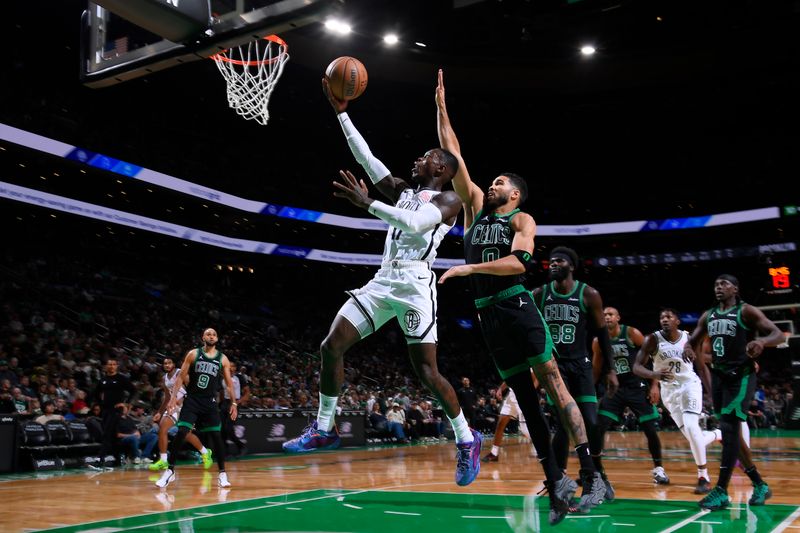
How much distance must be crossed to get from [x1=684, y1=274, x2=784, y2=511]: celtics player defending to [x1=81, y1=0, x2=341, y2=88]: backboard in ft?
14.4

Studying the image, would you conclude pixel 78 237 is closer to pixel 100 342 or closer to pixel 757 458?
pixel 100 342

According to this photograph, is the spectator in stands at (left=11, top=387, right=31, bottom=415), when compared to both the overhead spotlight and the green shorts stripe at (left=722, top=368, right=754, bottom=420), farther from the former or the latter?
the overhead spotlight

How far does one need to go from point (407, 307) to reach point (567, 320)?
6.41 feet

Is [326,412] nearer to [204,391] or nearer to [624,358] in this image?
[204,391]

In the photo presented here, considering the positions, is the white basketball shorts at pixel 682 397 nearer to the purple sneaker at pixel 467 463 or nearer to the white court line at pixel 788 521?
the white court line at pixel 788 521

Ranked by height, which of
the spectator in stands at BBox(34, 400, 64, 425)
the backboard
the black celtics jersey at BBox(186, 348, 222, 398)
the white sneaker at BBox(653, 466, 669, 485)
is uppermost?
the backboard

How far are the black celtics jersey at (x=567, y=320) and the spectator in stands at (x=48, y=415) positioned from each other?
866 centimetres

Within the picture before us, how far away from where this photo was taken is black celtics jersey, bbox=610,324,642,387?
8.48 m

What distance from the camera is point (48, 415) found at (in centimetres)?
1173

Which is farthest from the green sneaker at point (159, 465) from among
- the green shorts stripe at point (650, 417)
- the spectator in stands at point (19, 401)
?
the green shorts stripe at point (650, 417)

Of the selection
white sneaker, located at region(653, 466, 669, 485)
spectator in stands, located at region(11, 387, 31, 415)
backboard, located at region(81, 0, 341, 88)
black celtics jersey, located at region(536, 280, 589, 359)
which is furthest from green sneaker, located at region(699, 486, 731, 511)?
spectator in stands, located at region(11, 387, 31, 415)

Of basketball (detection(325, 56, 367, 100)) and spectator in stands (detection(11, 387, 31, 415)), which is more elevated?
basketball (detection(325, 56, 367, 100))

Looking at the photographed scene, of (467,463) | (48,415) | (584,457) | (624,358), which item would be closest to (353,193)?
Answer: (467,463)

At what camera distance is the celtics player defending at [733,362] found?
6297 millimetres
